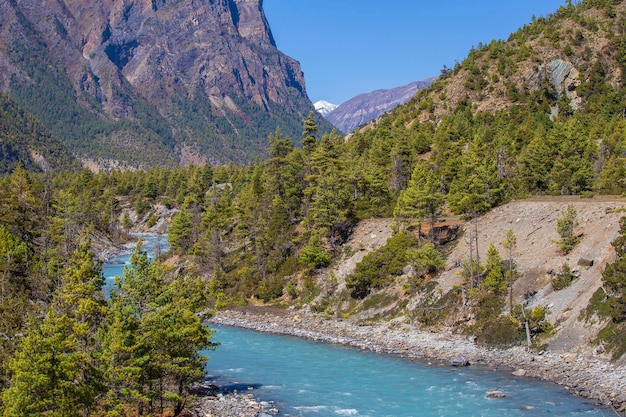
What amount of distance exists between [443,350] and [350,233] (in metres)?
32.5

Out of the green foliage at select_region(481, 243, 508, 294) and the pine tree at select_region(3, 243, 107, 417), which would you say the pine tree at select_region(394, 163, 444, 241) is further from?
the pine tree at select_region(3, 243, 107, 417)

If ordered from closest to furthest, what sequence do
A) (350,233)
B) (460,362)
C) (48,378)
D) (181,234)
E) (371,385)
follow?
1. (48,378)
2. (371,385)
3. (460,362)
4. (350,233)
5. (181,234)

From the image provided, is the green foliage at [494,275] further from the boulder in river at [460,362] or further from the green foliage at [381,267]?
the green foliage at [381,267]

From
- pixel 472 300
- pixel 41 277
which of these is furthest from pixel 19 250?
pixel 472 300

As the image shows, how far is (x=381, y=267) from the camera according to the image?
67.8 meters

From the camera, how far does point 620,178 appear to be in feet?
224

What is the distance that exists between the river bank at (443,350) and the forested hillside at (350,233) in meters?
1.93

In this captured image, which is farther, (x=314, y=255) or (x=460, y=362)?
(x=314, y=255)

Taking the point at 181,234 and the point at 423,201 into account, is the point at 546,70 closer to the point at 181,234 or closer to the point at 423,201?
the point at 423,201

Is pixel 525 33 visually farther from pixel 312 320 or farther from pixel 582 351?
pixel 582 351

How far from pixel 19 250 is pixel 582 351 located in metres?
48.8

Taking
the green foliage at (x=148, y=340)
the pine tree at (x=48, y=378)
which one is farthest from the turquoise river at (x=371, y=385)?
the pine tree at (x=48, y=378)

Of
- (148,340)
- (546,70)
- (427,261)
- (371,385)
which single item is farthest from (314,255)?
(546,70)

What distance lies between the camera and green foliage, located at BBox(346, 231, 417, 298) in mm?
66506
